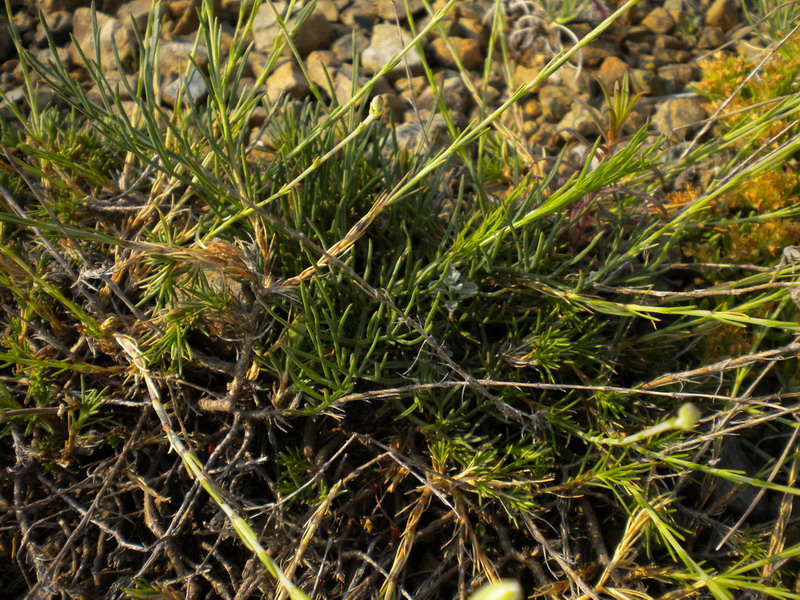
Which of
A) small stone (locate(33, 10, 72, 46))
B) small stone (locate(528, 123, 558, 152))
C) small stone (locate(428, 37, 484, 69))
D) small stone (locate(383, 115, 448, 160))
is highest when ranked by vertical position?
small stone (locate(33, 10, 72, 46))

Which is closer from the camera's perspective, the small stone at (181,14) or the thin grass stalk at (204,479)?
the thin grass stalk at (204,479)

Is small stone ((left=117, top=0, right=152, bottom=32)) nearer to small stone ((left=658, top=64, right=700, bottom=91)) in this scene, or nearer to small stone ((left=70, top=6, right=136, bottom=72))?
small stone ((left=70, top=6, right=136, bottom=72))

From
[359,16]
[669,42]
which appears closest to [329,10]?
[359,16]

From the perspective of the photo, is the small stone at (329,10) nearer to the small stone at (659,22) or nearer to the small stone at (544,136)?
the small stone at (544,136)

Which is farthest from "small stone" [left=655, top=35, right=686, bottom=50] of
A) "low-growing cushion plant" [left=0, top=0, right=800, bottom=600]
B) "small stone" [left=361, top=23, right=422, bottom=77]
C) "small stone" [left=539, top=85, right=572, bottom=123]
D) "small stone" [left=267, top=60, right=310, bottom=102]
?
"small stone" [left=267, top=60, right=310, bottom=102]

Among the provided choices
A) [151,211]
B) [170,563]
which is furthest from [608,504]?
[151,211]

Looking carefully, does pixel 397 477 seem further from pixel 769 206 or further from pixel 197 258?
pixel 769 206

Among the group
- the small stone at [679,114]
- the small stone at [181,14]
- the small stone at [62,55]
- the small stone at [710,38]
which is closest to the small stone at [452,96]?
the small stone at [679,114]

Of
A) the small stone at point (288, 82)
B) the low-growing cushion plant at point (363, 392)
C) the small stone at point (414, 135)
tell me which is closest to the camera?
the low-growing cushion plant at point (363, 392)
